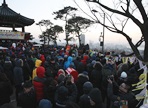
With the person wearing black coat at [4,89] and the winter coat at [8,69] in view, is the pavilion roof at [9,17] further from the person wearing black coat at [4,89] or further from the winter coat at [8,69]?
the person wearing black coat at [4,89]

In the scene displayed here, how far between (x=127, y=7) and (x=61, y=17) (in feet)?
104

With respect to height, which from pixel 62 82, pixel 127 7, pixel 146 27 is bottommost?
pixel 62 82

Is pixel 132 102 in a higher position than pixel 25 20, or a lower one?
lower

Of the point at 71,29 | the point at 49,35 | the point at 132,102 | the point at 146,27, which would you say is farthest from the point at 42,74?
the point at 49,35

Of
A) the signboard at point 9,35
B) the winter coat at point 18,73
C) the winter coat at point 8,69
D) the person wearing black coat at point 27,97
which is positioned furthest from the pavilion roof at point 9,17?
the person wearing black coat at point 27,97

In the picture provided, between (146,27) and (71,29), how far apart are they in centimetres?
3233

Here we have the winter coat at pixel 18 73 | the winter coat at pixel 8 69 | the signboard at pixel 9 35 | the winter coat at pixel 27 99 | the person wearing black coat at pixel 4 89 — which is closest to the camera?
the winter coat at pixel 27 99

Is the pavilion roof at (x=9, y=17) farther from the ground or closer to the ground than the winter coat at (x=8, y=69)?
farther from the ground

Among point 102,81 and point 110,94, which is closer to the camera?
point 110,94

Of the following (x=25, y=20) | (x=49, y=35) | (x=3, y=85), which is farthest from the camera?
(x=49, y=35)

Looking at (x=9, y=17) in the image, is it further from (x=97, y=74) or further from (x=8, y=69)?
(x=97, y=74)

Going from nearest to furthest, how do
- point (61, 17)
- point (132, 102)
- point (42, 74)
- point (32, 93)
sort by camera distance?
point (132, 102), point (32, 93), point (42, 74), point (61, 17)

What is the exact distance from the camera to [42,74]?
17.1 ft

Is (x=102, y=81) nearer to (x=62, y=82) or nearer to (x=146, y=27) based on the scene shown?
(x=62, y=82)
